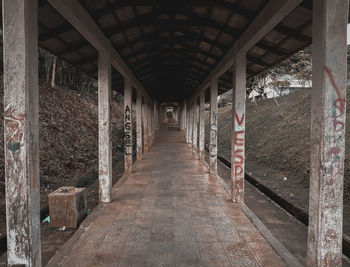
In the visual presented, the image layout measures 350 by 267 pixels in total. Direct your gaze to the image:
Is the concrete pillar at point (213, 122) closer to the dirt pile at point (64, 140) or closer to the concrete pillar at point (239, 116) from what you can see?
the concrete pillar at point (239, 116)

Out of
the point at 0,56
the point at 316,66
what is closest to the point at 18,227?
the point at 316,66

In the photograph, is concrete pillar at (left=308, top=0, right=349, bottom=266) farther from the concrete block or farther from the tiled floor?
the concrete block

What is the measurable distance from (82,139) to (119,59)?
890cm

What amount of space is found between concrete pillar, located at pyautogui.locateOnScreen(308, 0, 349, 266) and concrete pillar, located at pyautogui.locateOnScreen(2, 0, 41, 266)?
3632mm

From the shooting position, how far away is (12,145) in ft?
10.1

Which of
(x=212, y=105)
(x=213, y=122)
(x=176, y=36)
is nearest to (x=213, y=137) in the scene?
(x=213, y=122)

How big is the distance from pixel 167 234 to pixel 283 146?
10708mm

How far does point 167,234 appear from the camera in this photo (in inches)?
188

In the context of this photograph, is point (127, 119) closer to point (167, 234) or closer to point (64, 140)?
point (64, 140)

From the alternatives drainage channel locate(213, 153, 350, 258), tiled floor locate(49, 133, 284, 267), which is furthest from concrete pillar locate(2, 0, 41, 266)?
drainage channel locate(213, 153, 350, 258)

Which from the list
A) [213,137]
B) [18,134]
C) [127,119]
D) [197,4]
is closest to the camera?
[18,134]

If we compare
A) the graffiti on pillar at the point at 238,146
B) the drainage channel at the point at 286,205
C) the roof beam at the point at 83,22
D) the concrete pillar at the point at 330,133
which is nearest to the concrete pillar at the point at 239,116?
the graffiti on pillar at the point at 238,146

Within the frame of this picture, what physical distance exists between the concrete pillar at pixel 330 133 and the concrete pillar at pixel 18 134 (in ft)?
11.9

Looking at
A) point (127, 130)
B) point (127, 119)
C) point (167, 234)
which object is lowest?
point (167, 234)
